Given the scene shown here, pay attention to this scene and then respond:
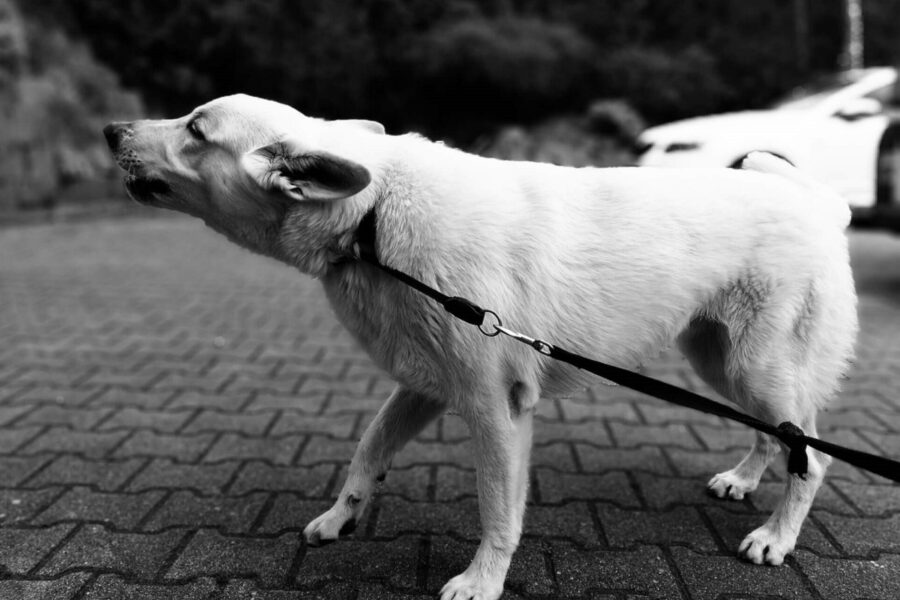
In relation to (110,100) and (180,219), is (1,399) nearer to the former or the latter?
(180,219)

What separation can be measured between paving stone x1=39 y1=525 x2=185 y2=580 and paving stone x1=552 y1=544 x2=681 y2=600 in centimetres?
138

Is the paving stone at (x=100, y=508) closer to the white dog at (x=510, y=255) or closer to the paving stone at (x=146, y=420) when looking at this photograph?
→ the paving stone at (x=146, y=420)

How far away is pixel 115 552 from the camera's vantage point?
2529 mm

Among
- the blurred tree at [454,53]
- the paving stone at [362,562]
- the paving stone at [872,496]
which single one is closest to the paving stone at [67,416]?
the paving stone at [362,562]

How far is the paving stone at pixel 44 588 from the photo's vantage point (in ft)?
7.46

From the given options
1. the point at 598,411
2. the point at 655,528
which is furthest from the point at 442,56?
the point at 655,528

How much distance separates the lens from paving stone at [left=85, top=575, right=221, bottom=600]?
2279mm

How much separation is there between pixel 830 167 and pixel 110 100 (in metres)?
12.5

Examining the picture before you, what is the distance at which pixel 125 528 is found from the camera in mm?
2695

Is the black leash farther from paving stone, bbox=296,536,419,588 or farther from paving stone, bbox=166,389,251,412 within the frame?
paving stone, bbox=166,389,251,412

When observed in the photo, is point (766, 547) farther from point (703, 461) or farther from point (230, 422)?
point (230, 422)

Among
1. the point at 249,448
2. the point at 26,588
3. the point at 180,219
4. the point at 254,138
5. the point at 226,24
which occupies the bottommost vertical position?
the point at 180,219

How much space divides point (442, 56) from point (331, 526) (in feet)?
53.7

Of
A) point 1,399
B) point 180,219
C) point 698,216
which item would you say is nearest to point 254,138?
point 698,216
